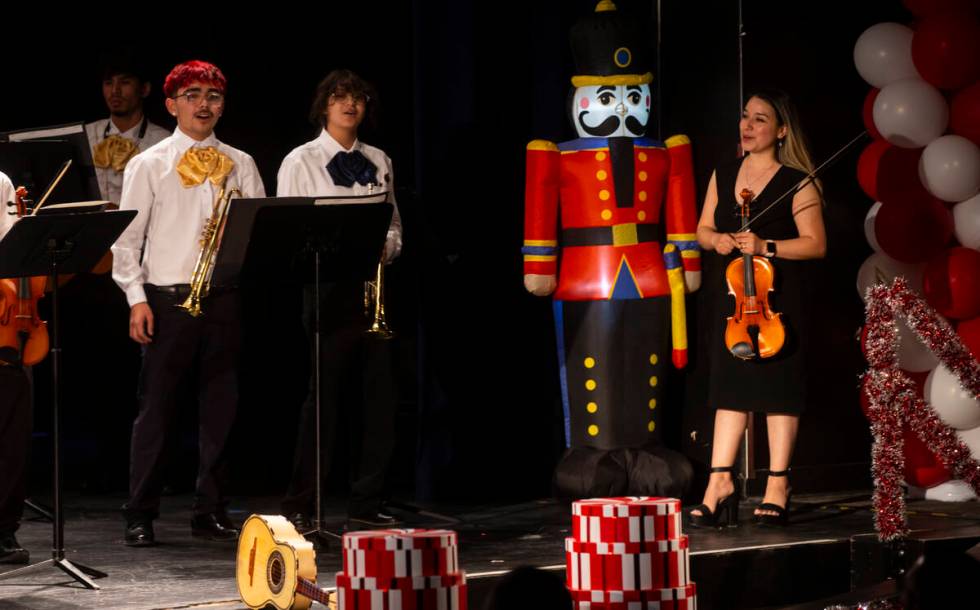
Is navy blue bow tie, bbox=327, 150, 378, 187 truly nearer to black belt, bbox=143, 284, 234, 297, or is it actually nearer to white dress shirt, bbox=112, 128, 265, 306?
white dress shirt, bbox=112, 128, 265, 306

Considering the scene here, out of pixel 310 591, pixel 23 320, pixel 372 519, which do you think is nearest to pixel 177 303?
pixel 23 320

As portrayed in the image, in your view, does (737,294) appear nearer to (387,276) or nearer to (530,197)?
(530,197)

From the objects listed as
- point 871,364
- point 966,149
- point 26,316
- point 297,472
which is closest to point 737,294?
point 871,364

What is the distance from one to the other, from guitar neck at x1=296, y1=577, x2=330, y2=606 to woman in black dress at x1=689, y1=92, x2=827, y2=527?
2388mm

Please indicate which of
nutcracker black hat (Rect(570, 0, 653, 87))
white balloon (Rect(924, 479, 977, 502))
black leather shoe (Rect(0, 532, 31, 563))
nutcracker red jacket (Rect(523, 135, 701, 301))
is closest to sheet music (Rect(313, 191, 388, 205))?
nutcracker red jacket (Rect(523, 135, 701, 301))

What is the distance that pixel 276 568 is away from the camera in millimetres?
4102

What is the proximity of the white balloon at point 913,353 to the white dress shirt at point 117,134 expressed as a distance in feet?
11.8

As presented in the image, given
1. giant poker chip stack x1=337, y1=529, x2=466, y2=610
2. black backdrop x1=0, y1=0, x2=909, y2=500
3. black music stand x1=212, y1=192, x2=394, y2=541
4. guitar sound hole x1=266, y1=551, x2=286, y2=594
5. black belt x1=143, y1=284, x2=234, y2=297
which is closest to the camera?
giant poker chip stack x1=337, y1=529, x2=466, y2=610

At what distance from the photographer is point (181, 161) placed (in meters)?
5.73

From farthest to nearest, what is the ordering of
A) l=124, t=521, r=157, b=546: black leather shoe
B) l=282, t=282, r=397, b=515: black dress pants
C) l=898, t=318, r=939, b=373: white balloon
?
1. l=898, t=318, r=939, b=373: white balloon
2. l=282, t=282, r=397, b=515: black dress pants
3. l=124, t=521, r=157, b=546: black leather shoe

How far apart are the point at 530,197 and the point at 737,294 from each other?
1.00 meters

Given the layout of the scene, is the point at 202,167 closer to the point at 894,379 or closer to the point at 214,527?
the point at 214,527

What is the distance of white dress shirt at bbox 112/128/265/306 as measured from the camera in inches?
223

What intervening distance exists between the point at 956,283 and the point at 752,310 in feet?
3.72
